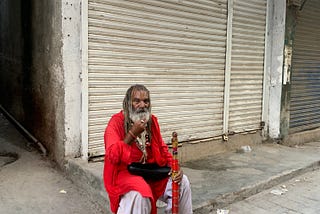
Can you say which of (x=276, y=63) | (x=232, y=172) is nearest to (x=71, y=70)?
(x=232, y=172)

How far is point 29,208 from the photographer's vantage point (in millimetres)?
3402

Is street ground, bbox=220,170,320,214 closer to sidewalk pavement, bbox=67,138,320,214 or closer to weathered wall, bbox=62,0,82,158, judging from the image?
sidewalk pavement, bbox=67,138,320,214

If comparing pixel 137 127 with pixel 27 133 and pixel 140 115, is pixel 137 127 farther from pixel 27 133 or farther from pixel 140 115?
pixel 27 133

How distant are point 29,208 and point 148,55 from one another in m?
2.52

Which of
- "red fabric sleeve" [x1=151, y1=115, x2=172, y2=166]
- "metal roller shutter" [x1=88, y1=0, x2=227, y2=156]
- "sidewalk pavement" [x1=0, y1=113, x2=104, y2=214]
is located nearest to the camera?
"red fabric sleeve" [x1=151, y1=115, x2=172, y2=166]

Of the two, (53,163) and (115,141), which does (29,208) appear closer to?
(53,163)

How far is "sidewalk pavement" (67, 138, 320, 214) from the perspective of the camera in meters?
3.77

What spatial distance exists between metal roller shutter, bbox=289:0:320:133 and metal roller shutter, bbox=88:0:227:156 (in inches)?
93.8

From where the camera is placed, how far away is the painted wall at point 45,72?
4066 millimetres

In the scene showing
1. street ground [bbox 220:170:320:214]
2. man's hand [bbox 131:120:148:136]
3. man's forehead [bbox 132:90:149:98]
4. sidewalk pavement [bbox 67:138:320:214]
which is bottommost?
street ground [bbox 220:170:320:214]

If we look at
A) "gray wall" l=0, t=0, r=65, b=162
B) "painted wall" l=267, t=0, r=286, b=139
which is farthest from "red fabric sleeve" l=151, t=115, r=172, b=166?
"painted wall" l=267, t=0, r=286, b=139

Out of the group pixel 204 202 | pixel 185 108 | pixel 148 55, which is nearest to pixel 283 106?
pixel 185 108

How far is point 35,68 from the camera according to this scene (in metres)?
4.79

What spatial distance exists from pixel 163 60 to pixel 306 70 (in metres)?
4.27
